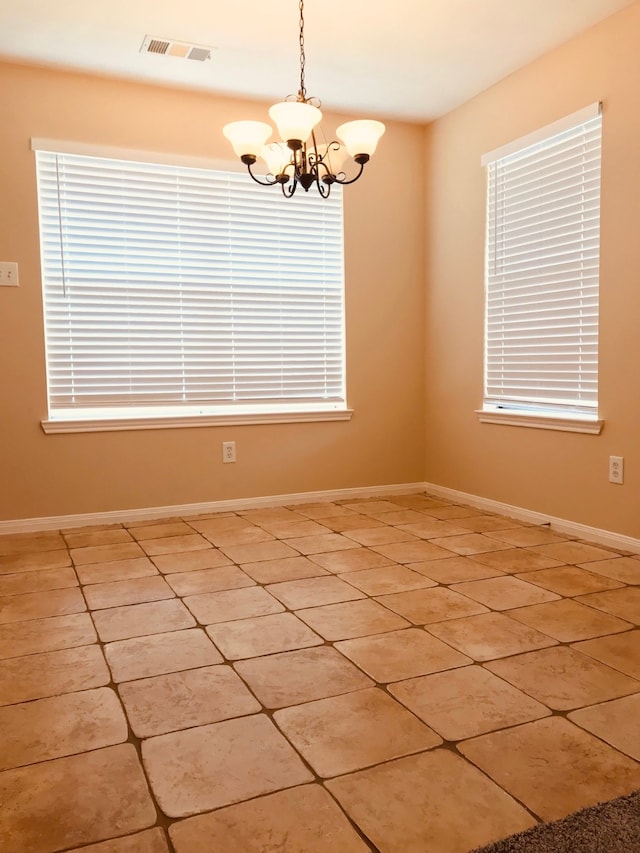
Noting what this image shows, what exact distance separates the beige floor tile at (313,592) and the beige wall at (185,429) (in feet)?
4.78

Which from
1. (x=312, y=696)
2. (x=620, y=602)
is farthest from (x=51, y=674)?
(x=620, y=602)

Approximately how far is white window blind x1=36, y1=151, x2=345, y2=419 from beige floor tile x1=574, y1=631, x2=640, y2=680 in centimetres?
250

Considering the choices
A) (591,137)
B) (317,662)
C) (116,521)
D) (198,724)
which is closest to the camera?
(198,724)

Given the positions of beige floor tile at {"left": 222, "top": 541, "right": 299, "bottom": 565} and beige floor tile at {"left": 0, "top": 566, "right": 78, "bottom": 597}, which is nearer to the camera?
beige floor tile at {"left": 0, "top": 566, "right": 78, "bottom": 597}

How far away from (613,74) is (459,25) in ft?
2.38

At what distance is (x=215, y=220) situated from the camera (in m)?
3.95

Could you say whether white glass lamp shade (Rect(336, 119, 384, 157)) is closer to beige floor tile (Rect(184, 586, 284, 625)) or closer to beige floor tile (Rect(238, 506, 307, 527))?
beige floor tile (Rect(184, 586, 284, 625))

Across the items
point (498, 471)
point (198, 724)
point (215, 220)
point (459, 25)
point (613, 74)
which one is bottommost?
point (198, 724)

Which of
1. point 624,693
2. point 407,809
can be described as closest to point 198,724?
point 407,809

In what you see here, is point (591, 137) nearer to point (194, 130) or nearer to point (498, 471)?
point (498, 471)

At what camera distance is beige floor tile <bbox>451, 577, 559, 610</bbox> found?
247 cm

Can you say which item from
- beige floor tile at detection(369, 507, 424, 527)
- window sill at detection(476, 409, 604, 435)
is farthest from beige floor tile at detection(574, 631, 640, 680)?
beige floor tile at detection(369, 507, 424, 527)

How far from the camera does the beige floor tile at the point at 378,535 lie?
3361 millimetres

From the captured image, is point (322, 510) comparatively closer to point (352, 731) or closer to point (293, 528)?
point (293, 528)
